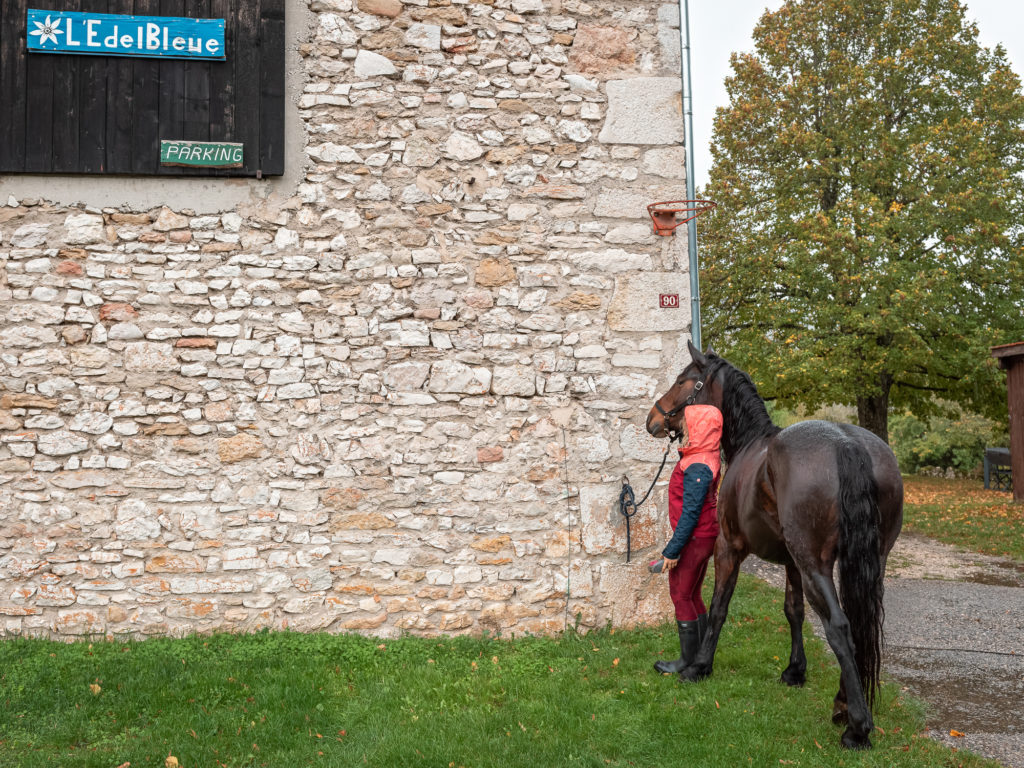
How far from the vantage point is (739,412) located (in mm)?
5086

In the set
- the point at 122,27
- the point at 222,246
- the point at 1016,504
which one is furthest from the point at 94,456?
the point at 1016,504

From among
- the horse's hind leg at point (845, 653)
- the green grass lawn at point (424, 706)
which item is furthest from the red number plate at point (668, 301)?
the horse's hind leg at point (845, 653)

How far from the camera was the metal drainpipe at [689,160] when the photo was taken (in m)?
6.26

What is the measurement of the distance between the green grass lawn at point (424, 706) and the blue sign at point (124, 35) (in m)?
4.34

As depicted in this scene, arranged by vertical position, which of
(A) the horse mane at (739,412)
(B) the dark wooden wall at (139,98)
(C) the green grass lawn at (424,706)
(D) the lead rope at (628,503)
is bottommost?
(C) the green grass lawn at (424,706)

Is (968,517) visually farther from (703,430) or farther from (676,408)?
(703,430)

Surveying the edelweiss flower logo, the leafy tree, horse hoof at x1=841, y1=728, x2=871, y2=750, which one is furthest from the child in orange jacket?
the leafy tree

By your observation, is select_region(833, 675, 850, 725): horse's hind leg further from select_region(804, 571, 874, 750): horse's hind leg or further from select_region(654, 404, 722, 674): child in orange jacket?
select_region(654, 404, 722, 674): child in orange jacket

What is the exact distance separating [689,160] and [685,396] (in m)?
2.21

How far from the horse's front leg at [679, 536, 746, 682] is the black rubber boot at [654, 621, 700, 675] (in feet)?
0.34

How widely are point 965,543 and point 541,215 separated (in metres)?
8.72

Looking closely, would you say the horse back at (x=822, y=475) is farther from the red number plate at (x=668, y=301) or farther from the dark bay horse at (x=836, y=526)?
the red number plate at (x=668, y=301)

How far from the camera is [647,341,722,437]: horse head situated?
5234 mm

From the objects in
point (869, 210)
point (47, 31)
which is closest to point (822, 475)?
point (47, 31)
